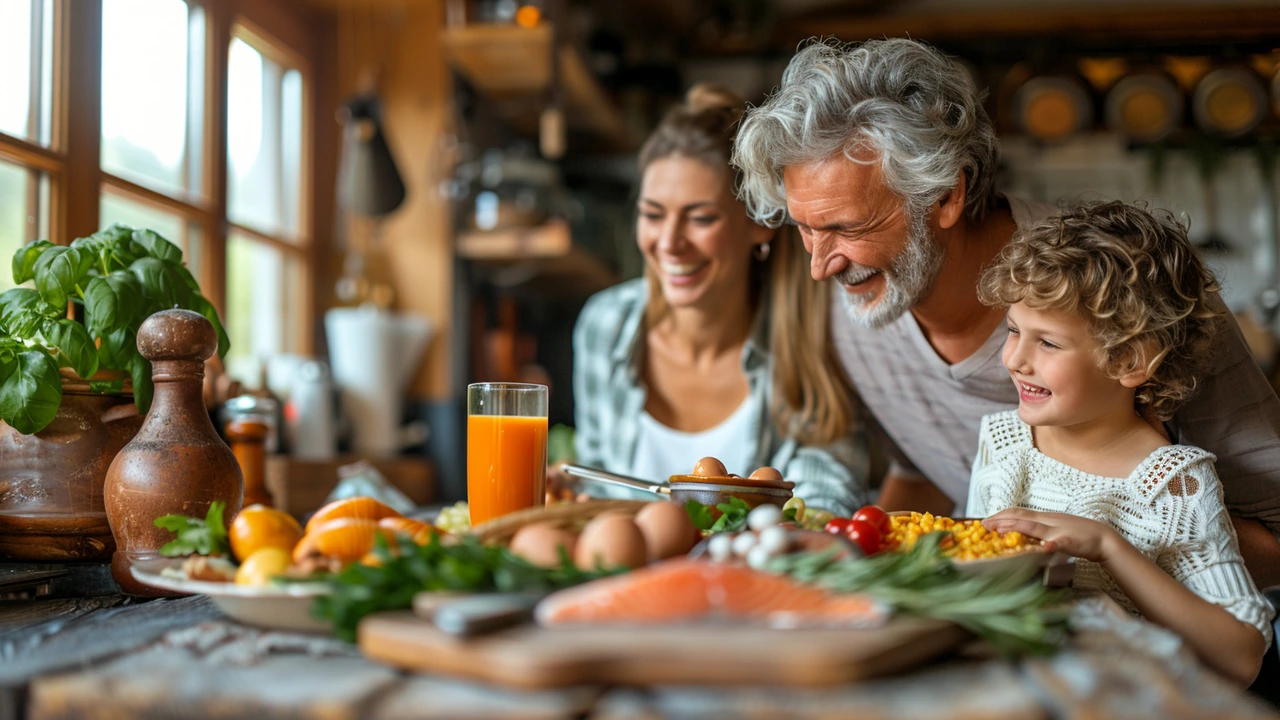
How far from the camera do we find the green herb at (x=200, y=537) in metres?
1.01

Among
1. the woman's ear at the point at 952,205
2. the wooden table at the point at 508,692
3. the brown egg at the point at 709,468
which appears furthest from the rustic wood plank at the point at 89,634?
the woman's ear at the point at 952,205

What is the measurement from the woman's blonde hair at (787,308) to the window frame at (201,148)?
1.16m

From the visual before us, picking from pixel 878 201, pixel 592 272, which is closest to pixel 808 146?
pixel 878 201

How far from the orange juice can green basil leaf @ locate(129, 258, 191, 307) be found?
1.29ft

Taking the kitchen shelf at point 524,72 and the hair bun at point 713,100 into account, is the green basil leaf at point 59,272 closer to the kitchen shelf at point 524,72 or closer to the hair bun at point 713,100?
the hair bun at point 713,100

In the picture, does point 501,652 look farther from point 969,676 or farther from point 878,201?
point 878,201

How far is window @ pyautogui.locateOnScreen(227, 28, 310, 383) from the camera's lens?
3102mm

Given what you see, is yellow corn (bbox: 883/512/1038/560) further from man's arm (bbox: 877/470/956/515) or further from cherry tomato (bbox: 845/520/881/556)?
man's arm (bbox: 877/470/956/515)

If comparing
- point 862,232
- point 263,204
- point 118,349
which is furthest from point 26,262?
point 263,204

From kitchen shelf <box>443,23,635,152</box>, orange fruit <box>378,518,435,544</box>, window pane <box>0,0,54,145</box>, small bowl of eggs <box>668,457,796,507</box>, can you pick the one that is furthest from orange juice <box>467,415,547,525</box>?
kitchen shelf <box>443,23,635,152</box>

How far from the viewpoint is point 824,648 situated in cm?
66

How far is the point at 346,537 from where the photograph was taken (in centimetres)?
96

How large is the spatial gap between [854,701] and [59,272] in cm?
107

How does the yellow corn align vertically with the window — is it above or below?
below
